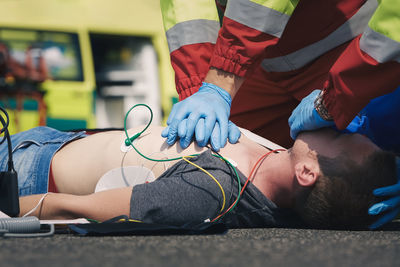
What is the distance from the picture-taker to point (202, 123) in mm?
1957

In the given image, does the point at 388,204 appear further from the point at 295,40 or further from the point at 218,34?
the point at 218,34

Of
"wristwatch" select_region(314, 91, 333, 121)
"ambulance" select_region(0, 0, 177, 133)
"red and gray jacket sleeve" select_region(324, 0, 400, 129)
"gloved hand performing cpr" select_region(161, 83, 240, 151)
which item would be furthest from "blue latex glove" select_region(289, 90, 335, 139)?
"ambulance" select_region(0, 0, 177, 133)

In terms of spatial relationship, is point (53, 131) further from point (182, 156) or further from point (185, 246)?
point (185, 246)

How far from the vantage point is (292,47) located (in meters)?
2.33

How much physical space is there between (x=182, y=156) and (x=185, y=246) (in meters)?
0.62

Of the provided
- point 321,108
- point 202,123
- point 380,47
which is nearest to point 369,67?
point 380,47

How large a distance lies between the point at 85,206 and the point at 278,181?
77cm

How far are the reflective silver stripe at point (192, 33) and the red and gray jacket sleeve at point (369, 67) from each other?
0.83 meters

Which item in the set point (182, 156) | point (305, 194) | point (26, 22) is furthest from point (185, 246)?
point (26, 22)

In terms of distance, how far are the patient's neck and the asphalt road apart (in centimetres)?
35

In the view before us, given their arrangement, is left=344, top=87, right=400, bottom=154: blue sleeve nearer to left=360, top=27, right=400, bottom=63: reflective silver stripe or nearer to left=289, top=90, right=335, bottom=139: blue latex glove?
left=289, top=90, right=335, bottom=139: blue latex glove

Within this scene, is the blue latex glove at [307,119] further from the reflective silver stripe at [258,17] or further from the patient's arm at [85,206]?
the patient's arm at [85,206]

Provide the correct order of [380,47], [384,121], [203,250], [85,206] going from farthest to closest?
[384,121] < [85,206] < [380,47] < [203,250]

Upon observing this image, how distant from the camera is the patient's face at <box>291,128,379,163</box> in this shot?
1.88 m
